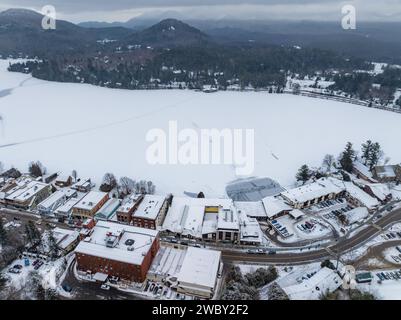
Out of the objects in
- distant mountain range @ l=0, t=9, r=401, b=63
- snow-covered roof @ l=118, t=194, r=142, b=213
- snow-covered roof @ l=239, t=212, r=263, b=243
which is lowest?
snow-covered roof @ l=239, t=212, r=263, b=243

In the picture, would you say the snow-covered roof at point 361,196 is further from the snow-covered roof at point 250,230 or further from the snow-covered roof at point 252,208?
the snow-covered roof at point 250,230

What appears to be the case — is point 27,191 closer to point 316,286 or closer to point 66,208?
point 66,208

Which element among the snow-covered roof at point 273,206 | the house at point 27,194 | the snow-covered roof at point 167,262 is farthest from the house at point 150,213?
the house at point 27,194

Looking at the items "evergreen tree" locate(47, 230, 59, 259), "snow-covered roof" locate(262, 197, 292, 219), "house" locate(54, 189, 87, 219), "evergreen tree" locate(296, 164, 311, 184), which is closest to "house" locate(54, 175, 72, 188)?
"house" locate(54, 189, 87, 219)

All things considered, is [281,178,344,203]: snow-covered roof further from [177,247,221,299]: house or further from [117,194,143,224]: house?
[117,194,143,224]: house
